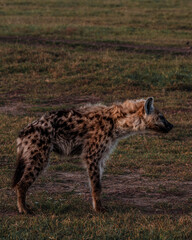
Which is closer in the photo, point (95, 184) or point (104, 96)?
point (95, 184)

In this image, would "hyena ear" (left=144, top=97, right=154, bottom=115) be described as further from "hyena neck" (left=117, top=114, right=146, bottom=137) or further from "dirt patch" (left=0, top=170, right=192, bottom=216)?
"dirt patch" (left=0, top=170, right=192, bottom=216)

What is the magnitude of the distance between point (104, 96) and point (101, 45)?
18.3ft

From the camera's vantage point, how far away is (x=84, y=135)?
577cm

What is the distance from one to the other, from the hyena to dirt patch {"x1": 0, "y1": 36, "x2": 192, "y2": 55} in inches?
430

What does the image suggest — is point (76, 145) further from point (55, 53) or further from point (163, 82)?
point (55, 53)

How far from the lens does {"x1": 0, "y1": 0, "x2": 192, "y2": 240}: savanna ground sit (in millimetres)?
5034

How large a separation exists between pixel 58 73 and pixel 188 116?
4784 millimetres

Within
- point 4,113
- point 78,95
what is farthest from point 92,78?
point 4,113

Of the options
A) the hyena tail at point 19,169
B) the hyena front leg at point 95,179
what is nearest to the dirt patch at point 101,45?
the hyena front leg at point 95,179

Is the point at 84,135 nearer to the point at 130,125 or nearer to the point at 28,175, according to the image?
the point at 130,125

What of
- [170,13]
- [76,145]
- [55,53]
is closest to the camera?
[76,145]

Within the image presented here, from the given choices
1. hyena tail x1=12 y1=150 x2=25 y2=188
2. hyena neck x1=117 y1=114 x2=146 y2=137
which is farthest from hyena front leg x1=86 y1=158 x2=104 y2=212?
hyena tail x1=12 y1=150 x2=25 y2=188

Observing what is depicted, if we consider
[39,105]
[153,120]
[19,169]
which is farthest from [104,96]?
[19,169]

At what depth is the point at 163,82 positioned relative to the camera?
12852 mm
